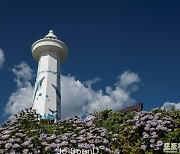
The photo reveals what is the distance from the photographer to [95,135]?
3.78 meters

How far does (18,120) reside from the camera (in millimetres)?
4500

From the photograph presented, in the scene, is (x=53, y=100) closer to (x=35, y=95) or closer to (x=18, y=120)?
(x=35, y=95)

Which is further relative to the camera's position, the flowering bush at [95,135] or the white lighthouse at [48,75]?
the white lighthouse at [48,75]

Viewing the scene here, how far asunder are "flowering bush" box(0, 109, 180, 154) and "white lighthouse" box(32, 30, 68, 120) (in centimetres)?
713

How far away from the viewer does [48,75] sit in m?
13.0

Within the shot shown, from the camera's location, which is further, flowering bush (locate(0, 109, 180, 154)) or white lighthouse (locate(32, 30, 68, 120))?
white lighthouse (locate(32, 30, 68, 120))

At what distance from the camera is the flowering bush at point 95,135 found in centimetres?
341

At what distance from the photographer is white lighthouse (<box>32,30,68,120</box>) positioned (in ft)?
39.8

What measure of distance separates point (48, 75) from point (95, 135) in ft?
31.2

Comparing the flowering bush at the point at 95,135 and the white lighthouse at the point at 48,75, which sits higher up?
the white lighthouse at the point at 48,75

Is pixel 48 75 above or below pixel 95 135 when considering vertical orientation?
above

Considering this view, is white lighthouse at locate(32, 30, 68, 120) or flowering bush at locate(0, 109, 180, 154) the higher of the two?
white lighthouse at locate(32, 30, 68, 120)

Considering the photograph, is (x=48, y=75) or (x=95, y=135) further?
(x=48, y=75)

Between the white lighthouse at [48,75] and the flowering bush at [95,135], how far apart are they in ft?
23.4
